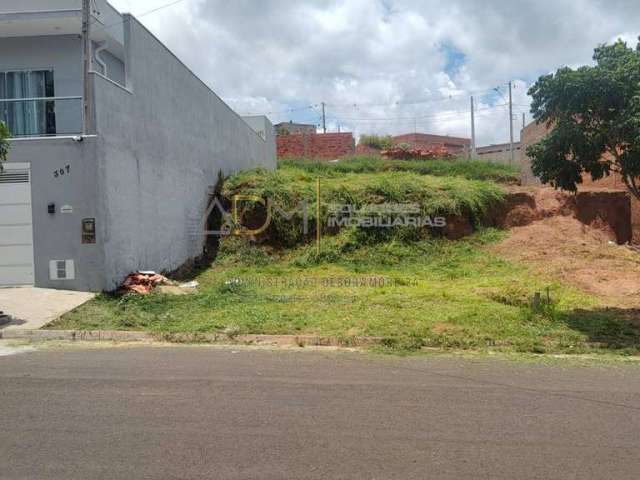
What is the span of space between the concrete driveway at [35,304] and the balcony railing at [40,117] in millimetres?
3578

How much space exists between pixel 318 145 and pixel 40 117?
28.3m

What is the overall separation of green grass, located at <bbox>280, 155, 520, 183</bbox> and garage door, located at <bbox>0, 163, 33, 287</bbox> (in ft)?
60.6

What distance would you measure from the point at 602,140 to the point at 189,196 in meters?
11.3

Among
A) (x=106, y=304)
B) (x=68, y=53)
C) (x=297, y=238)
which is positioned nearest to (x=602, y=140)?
(x=106, y=304)

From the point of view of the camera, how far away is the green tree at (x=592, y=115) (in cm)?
811

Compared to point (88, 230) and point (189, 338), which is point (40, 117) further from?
point (189, 338)

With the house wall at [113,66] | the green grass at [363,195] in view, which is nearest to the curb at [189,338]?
the house wall at [113,66]

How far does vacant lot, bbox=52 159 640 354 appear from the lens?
8.63m

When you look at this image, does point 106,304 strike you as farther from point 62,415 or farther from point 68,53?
point 68,53

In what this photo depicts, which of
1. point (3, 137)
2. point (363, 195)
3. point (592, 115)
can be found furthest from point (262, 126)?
point (592, 115)

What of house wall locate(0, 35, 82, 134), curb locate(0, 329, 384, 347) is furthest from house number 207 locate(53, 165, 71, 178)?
Result: house wall locate(0, 35, 82, 134)

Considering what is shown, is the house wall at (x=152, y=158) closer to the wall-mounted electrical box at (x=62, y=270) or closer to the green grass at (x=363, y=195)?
the wall-mounted electrical box at (x=62, y=270)

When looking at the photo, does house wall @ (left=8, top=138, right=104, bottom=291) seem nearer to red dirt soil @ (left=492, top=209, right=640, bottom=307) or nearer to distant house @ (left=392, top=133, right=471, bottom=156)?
red dirt soil @ (left=492, top=209, right=640, bottom=307)

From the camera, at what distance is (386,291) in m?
11.9
